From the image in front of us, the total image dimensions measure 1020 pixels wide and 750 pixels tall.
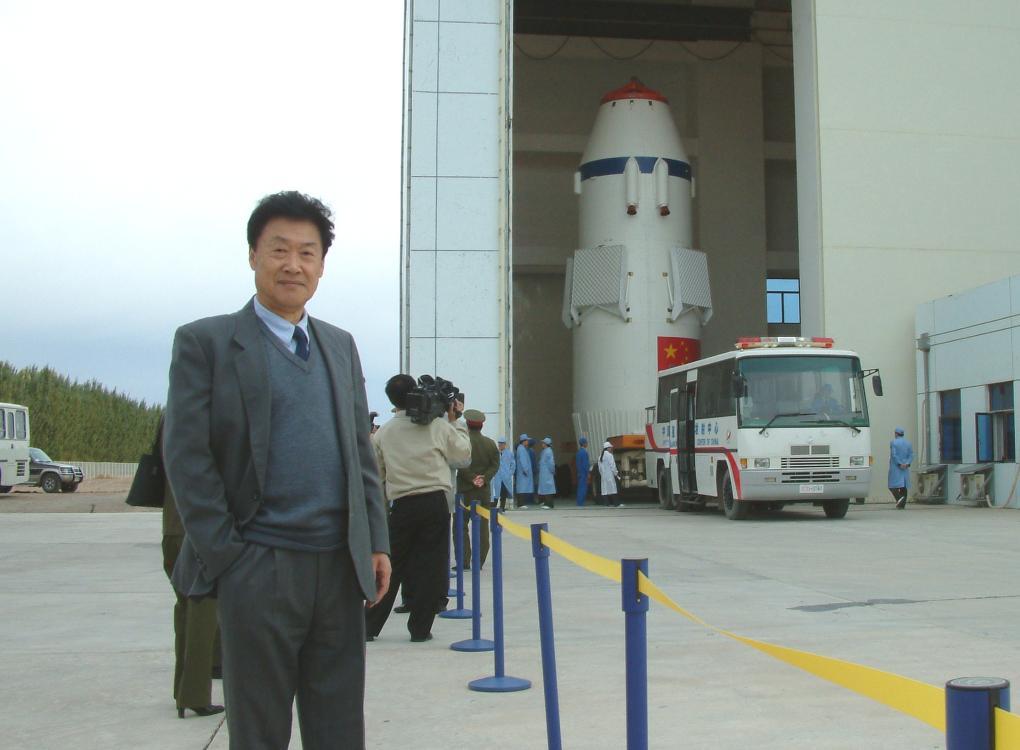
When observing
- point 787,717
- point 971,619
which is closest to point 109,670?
point 787,717

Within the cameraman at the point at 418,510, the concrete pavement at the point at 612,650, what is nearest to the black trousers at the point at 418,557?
the cameraman at the point at 418,510

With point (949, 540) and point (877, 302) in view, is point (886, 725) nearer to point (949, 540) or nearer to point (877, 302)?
point (949, 540)

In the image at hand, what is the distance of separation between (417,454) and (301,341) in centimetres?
467

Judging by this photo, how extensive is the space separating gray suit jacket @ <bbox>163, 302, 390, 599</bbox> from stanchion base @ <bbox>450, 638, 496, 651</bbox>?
427cm

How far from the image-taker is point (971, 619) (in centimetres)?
837

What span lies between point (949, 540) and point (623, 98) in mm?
16895

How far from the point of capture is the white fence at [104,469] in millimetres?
55469

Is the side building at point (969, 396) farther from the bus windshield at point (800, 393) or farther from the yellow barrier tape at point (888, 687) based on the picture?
the yellow barrier tape at point (888, 687)

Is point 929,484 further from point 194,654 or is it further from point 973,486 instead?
point 194,654

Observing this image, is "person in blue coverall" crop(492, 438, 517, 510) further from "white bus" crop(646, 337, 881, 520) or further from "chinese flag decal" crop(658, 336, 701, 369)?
"white bus" crop(646, 337, 881, 520)

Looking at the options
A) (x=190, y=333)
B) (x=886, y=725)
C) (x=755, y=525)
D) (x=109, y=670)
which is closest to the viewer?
(x=190, y=333)

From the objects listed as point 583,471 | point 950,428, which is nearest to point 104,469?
point 583,471

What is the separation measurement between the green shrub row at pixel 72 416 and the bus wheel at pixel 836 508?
36.8 metres

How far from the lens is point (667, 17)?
36719 mm
